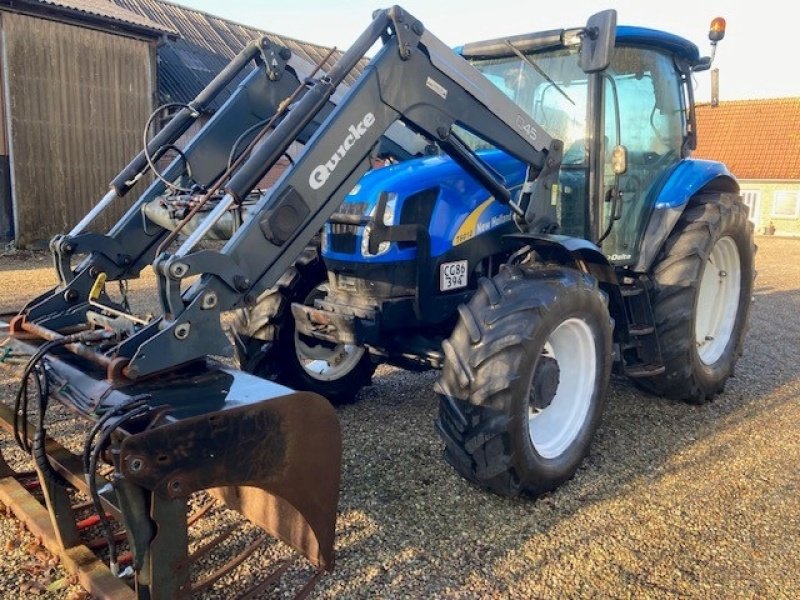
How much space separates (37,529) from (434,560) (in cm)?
159

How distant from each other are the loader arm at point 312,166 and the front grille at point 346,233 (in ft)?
2.11

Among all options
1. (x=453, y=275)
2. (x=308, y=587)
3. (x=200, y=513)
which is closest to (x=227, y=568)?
(x=308, y=587)

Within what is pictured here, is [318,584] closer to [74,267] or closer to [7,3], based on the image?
[74,267]

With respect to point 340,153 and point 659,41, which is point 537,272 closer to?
point 340,153

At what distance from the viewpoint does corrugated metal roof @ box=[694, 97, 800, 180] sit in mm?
24828

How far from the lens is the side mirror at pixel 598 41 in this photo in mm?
3443

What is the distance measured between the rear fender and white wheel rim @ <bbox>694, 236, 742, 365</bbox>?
2.37 feet

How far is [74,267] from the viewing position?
3361 mm

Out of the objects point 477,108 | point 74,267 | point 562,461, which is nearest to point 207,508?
point 74,267

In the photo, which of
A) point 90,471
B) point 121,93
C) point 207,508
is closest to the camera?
point 90,471

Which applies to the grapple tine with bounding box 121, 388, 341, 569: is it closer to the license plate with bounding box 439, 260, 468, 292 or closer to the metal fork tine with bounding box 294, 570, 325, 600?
the metal fork tine with bounding box 294, 570, 325, 600

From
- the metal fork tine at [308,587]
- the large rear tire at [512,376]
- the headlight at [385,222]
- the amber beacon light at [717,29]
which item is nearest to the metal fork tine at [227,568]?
the metal fork tine at [308,587]

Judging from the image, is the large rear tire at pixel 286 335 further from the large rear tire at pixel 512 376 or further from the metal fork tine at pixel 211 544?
the metal fork tine at pixel 211 544

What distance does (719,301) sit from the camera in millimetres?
5113
